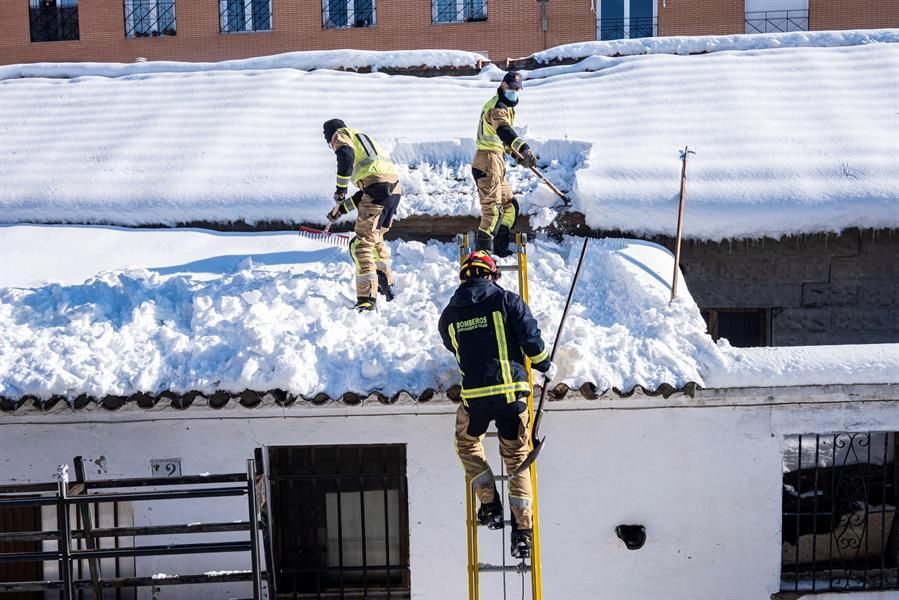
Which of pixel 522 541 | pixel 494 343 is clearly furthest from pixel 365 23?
pixel 522 541

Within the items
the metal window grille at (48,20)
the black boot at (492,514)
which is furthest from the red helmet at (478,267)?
the metal window grille at (48,20)

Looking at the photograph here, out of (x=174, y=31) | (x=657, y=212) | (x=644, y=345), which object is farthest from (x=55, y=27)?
(x=644, y=345)

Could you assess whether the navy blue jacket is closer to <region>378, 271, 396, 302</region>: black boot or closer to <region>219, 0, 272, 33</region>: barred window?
<region>378, 271, 396, 302</region>: black boot

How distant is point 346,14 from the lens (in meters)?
20.0

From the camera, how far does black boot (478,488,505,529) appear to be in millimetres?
6543

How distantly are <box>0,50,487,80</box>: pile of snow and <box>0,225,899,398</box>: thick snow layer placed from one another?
15.5 ft

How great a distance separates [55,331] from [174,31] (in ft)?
45.8

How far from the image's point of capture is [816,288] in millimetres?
9352

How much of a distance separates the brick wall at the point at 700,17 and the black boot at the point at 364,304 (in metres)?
13.2

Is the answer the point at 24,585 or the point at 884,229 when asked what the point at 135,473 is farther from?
the point at 884,229

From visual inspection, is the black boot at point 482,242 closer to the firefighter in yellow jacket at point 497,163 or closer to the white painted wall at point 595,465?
the firefighter in yellow jacket at point 497,163

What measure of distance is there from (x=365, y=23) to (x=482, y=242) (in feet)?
39.9

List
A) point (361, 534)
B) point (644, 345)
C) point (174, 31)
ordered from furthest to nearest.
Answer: point (174, 31)
point (361, 534)
point (644, 345)

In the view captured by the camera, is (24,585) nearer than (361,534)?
Yes
